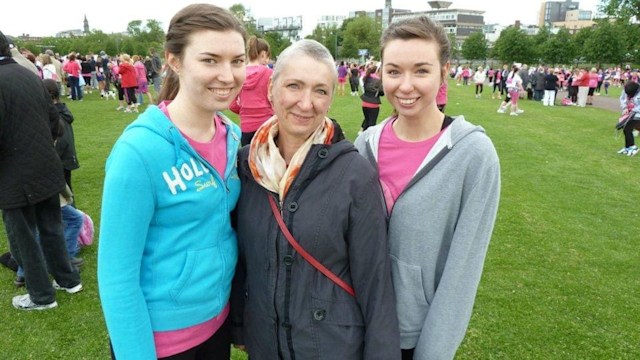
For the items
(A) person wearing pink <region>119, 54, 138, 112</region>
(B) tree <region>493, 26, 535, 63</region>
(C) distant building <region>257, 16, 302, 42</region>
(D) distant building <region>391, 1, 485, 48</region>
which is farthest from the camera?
A: (C) distant building <region>257, 16, 302, 42</region>

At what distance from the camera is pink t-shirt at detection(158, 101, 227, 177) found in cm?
185

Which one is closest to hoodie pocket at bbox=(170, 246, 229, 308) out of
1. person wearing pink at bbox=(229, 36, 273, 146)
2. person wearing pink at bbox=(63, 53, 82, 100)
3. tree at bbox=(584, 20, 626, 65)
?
person wearing pink at bbox=(229, 36, 273, 146)

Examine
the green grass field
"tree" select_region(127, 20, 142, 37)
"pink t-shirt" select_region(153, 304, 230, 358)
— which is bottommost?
the green grass field

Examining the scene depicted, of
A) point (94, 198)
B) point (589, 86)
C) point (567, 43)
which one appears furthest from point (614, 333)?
point (567, 43)

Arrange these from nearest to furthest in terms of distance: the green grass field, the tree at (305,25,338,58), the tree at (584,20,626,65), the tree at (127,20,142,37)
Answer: the green grass field, the tree at (584,20,626,65), the tree at (305,25,338,58), the tree at (127,20,142,37)

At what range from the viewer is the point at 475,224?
1.71 m

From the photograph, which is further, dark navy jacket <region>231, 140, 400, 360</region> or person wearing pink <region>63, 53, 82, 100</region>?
person wearing pink <region>63, 53, 82, 100</region>

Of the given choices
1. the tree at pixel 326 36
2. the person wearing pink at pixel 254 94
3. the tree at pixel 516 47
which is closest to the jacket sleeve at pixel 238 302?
the person wearing pink at pixel 254 94

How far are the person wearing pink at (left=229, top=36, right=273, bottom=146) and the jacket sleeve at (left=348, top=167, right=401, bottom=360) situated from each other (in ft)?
14.0

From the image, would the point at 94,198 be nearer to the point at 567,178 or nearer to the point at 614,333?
the point at 614,333

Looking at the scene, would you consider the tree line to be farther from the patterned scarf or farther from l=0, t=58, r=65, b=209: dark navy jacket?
the patterned scarf

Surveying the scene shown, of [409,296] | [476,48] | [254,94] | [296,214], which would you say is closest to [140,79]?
[254,94]

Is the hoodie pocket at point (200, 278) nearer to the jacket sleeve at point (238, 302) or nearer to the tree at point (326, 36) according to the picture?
the jacket sleeve at point (238, 302)

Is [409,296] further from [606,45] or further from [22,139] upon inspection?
[606,45]
